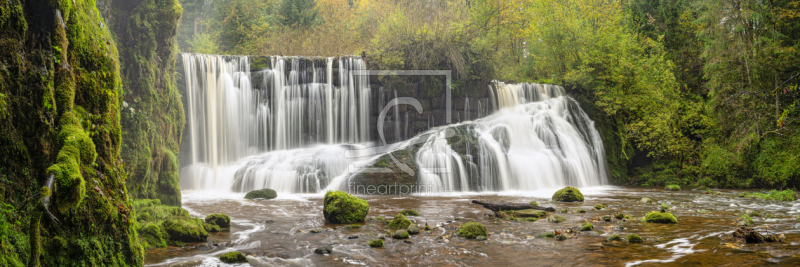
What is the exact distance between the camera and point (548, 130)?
1900 centimetres

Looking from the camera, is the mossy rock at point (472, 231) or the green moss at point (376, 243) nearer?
the green moss at point (376, 243)

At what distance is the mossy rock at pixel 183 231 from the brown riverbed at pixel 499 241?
32cm

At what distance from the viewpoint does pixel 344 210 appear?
940 cm

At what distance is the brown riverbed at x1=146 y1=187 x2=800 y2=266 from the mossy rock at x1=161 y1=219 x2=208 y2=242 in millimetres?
316

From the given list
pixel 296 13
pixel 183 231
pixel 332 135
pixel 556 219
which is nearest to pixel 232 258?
pixel 183 231

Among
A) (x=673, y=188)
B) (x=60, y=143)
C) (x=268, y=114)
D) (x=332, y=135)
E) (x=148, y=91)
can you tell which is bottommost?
(x=673, y=188)

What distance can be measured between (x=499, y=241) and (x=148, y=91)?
28.1 ft

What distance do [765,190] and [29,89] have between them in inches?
764

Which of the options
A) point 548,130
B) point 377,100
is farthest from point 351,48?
point 548,130

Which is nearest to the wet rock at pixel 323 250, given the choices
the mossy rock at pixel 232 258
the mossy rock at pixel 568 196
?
the mossy rock at pixel 232 258

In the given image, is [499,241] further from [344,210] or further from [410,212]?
[344,210]

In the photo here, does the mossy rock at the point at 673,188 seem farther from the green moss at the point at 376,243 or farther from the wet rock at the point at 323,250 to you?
the wet rock at the point at 323,250

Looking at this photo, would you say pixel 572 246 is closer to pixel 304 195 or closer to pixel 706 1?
pixel 304 195

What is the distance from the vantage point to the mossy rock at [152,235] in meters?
6.67
